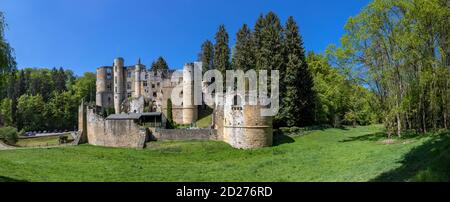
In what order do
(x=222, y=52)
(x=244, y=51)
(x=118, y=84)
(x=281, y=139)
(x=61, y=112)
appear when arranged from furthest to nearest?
(x=61, y=112)
(x=118, y=84)
(x=222, y=52)
(x=244, y=51)
(x=281, y=139)

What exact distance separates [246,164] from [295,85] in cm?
1836

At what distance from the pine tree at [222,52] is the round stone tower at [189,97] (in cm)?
424

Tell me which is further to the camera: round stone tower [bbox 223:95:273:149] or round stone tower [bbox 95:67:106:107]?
round stone tower [bbox 95:67:106:107]

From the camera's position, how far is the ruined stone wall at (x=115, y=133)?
109 feet

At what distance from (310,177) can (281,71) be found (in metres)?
24.5

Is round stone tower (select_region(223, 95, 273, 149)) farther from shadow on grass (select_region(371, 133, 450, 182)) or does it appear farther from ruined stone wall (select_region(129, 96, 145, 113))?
Answer: ruined stone wall (select_region(129, 96, 145, 113))

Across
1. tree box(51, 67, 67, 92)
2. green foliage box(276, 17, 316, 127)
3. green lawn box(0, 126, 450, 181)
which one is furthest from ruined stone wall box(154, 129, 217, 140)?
tree box(51, 67, 67, 92)

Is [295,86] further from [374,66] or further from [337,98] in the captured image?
[374,66]

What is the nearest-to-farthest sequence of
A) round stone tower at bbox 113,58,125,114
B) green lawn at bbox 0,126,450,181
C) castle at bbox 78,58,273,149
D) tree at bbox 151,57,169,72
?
green lawn at bbox 0,126,450,181
castle at bbox 78,58,273,149
round stone tower at bbox 113,58,125,114
tree at bbox 151,57,169,72

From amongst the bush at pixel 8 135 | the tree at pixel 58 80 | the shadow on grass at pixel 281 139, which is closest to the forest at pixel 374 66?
the shadow on grass at pixel 281 139

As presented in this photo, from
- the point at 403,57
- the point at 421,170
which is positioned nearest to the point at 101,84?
the point at 403,57

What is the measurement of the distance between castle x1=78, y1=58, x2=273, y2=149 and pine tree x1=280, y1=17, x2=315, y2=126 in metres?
7.75

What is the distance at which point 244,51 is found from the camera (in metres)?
45.5

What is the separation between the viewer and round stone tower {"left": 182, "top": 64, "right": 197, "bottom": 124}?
49875mm
